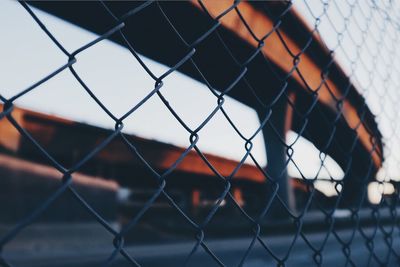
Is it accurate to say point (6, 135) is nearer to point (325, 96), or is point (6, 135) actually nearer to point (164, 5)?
point (164, 5)

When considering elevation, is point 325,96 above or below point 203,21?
below

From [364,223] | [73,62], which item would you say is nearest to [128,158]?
[364,223]

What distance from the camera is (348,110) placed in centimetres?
838

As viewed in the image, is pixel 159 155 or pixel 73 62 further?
pixel 159 155

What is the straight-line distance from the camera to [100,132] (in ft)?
39.9

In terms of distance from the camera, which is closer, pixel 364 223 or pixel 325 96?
pixel 364 223

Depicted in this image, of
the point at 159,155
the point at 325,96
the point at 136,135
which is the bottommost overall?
the point at 159,155

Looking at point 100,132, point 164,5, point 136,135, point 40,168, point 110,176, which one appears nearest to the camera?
point 164,5

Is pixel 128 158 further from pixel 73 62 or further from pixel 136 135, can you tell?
pixel 73 62

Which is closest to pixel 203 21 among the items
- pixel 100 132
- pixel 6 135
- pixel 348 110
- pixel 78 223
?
pixel 78 223

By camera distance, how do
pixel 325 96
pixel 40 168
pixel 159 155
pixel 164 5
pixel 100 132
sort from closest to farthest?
pixel 164 5 → pixel 40 168 → pixel 325 96 → pixel 100 132 → pixel 159 155

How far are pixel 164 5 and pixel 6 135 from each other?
285 inches

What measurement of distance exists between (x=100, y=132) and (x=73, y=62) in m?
11.9

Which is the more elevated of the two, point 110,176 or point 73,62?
point 73,62
